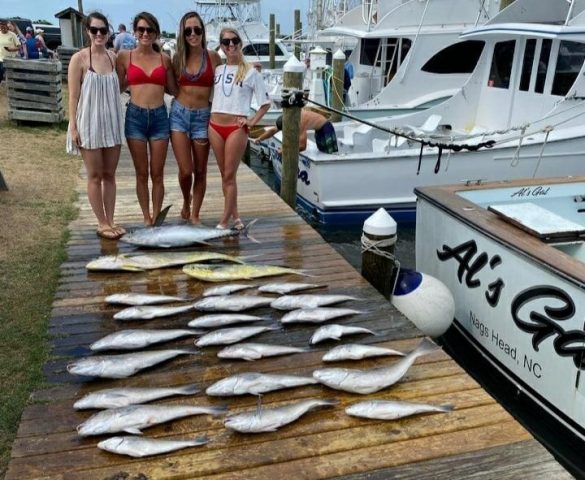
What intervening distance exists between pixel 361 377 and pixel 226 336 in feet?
3.13

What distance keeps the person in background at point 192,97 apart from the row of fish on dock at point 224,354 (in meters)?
0.97

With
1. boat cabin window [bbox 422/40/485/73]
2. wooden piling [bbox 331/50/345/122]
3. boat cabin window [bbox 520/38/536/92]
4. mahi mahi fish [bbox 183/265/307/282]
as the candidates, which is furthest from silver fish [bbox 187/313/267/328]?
boat cabin window [bbox 422/40/485/73]

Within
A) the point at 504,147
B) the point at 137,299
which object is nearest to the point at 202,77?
the point at 137,299

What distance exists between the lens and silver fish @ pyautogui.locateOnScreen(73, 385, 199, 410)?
2.95 metres

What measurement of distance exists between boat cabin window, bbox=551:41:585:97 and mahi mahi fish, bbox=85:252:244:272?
6616 mm

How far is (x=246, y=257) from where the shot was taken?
509 cm

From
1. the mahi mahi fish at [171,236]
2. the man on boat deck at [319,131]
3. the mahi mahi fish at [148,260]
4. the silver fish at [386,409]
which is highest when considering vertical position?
the man on boat deck at [319,131]

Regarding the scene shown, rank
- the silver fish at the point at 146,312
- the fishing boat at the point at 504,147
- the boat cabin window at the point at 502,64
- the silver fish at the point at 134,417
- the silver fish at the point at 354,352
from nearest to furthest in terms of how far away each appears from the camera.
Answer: the silver fish at the point at 134,417, the silver fish at the point at 354,352, the silver fish at the point at 146,312, the fishing boat at the point at 504,147, the boat cabin window at the point at 502,64

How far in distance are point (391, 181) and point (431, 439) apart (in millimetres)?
6415

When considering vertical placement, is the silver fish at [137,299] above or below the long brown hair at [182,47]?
below

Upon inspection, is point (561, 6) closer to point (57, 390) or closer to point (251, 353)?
point (251, 353)

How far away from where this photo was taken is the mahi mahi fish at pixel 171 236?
500 centimetres

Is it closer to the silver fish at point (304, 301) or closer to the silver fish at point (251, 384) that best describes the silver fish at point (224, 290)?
the silver fish at point (304, 301)

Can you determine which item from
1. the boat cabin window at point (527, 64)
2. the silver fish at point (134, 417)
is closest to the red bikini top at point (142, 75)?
the silver fish at point (134, 417)
